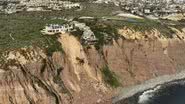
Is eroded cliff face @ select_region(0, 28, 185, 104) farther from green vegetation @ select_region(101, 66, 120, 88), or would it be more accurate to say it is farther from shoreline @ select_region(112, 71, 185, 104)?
shoreline @ select_region(112, 71, 185, 104)

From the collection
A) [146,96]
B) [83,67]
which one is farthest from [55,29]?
[146,96]

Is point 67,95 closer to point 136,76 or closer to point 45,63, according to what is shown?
point 45,63

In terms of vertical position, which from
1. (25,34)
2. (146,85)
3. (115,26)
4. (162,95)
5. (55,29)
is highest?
(25,34)

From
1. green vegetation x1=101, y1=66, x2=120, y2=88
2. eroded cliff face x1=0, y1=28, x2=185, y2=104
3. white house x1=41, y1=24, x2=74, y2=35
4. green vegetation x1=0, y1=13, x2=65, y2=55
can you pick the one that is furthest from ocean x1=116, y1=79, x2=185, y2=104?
white house x1=41, y1=24, x2=74, y2=35

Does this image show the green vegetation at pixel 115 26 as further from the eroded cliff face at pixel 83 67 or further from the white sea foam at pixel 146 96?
the white sea foam at pixel 146 96

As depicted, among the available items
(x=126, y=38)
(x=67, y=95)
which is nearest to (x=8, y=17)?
(x=126, y=38)

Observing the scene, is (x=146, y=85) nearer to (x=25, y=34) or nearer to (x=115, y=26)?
(x=115, y=26)

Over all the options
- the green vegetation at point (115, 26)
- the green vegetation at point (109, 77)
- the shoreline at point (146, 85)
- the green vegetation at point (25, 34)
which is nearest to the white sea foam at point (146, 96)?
the shoreline at point (146, 85)

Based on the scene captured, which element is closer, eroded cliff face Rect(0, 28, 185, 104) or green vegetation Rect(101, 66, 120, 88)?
eroded cliff face Rect(0, 28, 185, 104)
